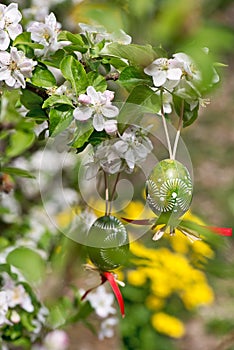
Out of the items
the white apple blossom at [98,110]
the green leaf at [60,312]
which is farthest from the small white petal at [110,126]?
the green leaf at [60,312]

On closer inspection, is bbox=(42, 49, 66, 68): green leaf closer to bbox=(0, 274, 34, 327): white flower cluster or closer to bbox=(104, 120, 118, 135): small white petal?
bbox=(104, 120, 118, 135): small white petal

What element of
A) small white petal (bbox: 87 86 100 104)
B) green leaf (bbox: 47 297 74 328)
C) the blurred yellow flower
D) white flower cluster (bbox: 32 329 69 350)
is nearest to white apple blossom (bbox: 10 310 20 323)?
green leaf (bbox: 47 297 74 328)

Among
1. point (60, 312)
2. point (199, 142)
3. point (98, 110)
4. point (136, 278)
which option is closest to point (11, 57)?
point (98, 110)

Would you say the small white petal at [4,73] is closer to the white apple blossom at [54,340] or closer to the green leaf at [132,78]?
the green leaf at [132,78]

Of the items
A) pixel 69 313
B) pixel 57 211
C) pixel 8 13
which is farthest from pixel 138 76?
pixel 57 211

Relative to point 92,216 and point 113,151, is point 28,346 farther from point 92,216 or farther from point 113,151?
point 113,151

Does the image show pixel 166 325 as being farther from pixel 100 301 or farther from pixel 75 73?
pixel 75 73
